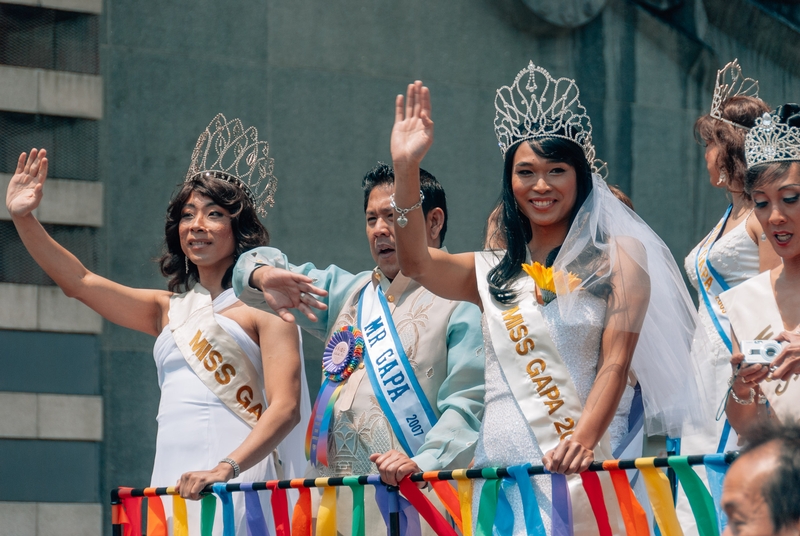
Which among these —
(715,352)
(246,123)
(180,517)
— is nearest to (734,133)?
(715,352)

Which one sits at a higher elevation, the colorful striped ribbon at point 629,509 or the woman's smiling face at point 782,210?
the woman's smiling face at point 782,210

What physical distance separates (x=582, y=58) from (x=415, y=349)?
4.72 m

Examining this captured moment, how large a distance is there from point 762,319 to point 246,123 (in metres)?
4.44

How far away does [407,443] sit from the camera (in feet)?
12.2

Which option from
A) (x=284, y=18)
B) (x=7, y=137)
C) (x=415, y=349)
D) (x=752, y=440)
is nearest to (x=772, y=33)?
(x=284, y=18)

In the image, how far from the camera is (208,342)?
397 centimetres

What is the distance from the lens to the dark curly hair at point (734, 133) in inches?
159

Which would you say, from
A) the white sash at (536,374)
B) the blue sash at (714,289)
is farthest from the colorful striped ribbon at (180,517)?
the blue sash at (714,289)

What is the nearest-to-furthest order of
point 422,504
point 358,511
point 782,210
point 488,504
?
point 488,504
point 782,210
point 422,504
point 358,511

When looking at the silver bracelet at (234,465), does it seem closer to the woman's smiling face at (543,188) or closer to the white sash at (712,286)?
the woman's smiling face at (543,188)

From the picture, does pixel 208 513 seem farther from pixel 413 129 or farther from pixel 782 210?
pixel 782 210

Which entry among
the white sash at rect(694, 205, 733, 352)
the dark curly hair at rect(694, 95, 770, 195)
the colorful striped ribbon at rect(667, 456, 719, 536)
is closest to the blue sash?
the white sash at rect(694, 205, 733, 352)

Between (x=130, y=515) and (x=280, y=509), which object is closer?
(x=280, y=509)

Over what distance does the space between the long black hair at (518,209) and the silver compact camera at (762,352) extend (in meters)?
0.60
